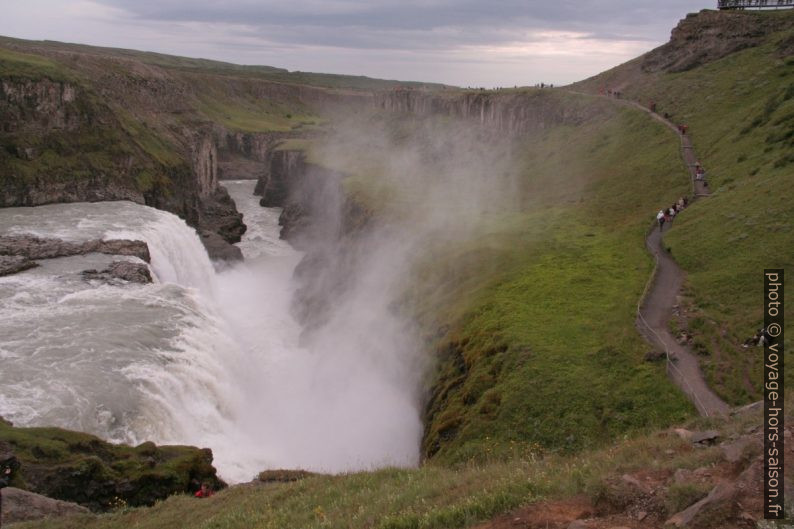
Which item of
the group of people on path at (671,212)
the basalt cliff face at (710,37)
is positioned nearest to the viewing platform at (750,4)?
the basalt cliff face at (710,37)

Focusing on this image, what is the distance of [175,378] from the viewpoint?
26453 mm

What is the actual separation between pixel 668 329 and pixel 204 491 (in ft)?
56.4

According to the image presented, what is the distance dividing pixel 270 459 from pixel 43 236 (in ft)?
90.4

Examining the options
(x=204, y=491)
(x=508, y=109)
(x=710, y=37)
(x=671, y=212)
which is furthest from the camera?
(x=508, y=109)

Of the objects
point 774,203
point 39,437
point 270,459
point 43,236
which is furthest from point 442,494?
point 43,236

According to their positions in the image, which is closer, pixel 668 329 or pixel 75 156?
pixel 668 329

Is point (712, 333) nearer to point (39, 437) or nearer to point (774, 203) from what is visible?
point (774, 203)

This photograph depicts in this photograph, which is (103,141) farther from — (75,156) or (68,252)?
(68,252)

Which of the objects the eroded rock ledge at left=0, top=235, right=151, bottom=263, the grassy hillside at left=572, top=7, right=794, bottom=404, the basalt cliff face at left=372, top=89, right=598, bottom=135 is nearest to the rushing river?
the eroded rock ledge at left=0, top=235, right=151, bottom=263

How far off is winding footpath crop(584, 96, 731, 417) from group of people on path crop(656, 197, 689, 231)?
388 mm

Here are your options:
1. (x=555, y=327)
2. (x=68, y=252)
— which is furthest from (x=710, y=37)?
(x=68, y=252)

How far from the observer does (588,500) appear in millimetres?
10750

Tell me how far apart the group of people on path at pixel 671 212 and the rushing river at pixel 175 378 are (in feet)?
54.8

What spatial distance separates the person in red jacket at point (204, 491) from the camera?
1883 centimetres
